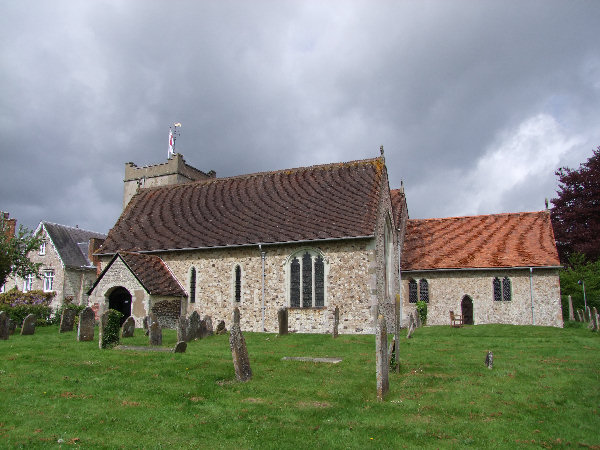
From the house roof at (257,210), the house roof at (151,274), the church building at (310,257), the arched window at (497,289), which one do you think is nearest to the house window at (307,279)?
the church building at (310,257)

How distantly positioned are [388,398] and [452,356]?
5.45m

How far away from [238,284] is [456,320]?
11.4 metres

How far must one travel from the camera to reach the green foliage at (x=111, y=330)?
1476cm

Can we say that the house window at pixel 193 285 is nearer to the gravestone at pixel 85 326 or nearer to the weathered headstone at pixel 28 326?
the weathered headstone at pixel 28 326

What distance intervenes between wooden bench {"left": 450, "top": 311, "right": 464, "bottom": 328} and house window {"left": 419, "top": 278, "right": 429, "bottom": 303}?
1.90 metres

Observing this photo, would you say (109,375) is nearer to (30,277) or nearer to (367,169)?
(367,169)

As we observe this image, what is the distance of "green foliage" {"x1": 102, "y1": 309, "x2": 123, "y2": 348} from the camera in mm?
14758

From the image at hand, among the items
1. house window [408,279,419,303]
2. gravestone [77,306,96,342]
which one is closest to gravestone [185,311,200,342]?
gravestone [77,306,96,342]

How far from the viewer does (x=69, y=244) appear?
41281 mm

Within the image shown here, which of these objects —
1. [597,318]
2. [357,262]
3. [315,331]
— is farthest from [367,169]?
[597,318]

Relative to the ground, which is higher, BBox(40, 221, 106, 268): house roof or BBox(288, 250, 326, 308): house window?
BBox(40, 221, 106, 268): house roof

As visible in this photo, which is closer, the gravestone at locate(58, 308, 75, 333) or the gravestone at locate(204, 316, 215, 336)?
the gravestone at locate(204, 316, 215, 336)

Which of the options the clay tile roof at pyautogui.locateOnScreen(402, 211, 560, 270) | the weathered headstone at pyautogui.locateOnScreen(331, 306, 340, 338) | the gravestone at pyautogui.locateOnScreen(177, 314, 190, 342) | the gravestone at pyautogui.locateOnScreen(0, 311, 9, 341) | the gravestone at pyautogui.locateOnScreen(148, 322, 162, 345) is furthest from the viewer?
the clay tile roof at pyautogui.locateOnScreen(402, 211, 560, 270)

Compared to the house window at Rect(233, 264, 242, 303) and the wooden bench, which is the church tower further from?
the wooden bench
